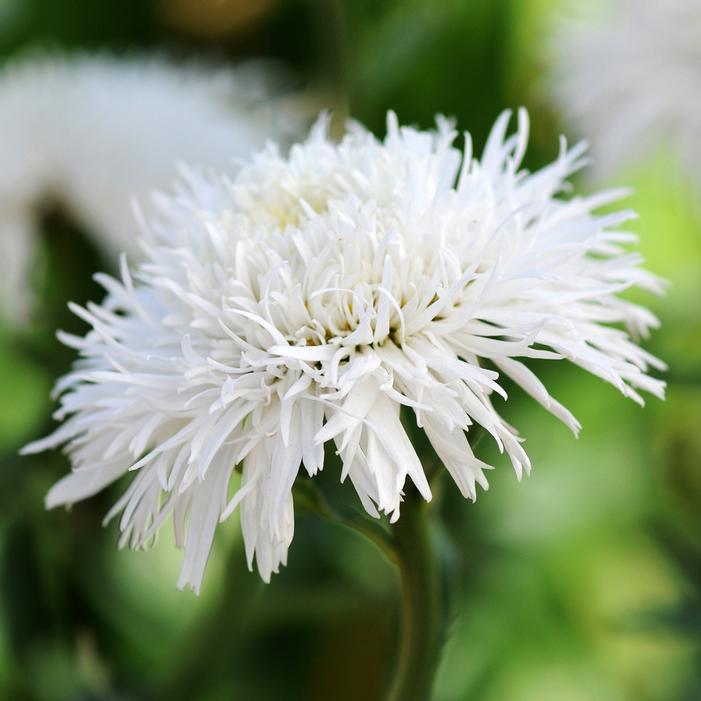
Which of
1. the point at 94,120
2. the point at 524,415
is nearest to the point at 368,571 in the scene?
the point at 524,415

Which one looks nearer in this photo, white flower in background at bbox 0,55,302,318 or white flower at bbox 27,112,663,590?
white flower at bbox 27,112,663,590

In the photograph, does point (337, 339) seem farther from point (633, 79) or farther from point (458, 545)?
point (633, 79)

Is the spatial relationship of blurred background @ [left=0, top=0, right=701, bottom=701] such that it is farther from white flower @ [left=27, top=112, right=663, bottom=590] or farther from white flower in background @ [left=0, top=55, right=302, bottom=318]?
white flower @ [left=27, top=112, right=663, bottom=590]

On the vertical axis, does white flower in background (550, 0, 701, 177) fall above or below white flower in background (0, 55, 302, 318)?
above

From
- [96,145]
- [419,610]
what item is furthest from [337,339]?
[96,145]

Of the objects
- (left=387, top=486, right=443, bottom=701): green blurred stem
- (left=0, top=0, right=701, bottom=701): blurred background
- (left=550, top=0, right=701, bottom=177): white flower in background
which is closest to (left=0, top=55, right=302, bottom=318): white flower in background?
(left=0, top=0, right=701, bottom=701): blurred background

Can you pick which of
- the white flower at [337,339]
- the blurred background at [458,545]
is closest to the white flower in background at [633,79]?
the blurred background at [458,545]
